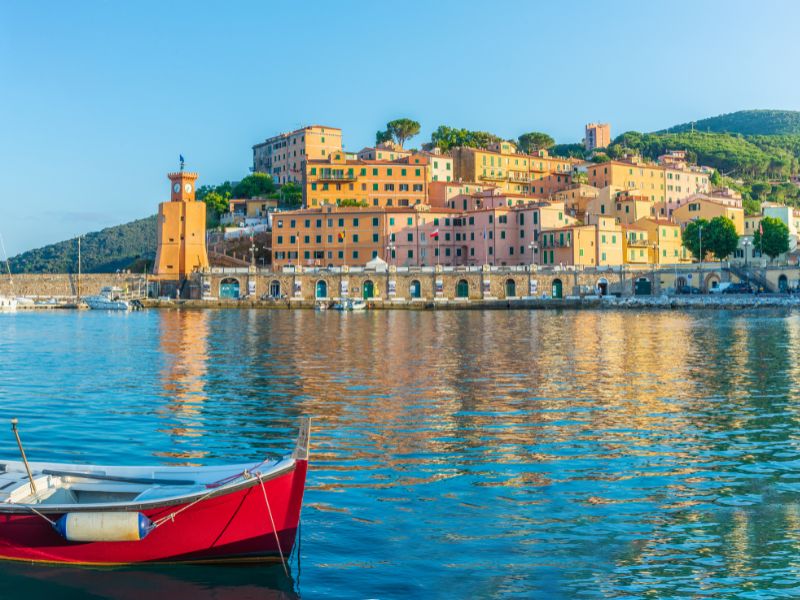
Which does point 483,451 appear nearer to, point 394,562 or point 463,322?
point 394,562

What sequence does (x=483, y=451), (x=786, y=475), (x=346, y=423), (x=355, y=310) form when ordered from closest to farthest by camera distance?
(x=786, y=475) < (x=483, y=451) < (x=346, y=423) < (x=355, y=310)

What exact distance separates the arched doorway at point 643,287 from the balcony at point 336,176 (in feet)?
120

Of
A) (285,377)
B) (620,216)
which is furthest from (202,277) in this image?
(285,377)

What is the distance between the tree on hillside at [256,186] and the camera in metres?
123

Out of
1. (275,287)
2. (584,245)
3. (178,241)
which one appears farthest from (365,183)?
(584,245)

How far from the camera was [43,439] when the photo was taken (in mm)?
18672

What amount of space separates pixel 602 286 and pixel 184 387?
67127mm

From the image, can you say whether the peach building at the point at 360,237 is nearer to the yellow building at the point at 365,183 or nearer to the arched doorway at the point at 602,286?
the yellow building at the point at 365,183

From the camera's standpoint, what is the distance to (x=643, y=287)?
88875mm

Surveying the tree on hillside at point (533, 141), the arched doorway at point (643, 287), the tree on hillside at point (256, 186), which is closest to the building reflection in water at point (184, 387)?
the arched doorway at point (643, 287)

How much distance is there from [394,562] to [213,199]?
116 meters

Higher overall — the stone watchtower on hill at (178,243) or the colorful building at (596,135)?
the colorful building at (596,135)

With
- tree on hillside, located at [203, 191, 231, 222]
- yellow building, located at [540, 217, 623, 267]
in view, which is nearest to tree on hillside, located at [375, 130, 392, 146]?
tree on hillside, located at [203, 191, 231, 222]

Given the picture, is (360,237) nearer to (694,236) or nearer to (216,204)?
(216,204)
